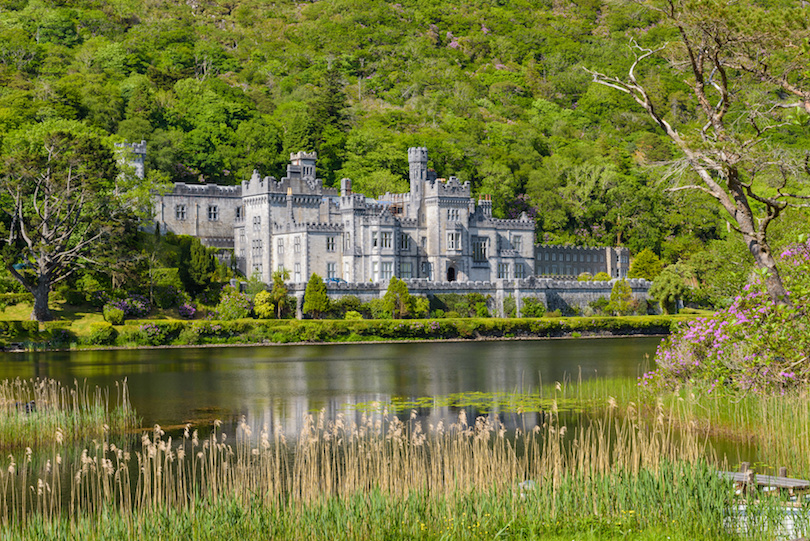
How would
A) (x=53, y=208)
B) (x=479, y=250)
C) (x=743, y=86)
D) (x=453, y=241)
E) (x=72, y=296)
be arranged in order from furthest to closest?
(x=479, y=250), (x=453, y=241), (x=72, y=296), (x=53, y=208), (x=743, y=86)

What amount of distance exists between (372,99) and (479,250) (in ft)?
254

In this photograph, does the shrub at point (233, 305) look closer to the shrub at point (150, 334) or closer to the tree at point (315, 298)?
the tree at point (315, 298)

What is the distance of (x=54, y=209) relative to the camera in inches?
2196

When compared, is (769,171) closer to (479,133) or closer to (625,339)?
(625,339)

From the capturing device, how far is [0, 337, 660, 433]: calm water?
28.2 meters

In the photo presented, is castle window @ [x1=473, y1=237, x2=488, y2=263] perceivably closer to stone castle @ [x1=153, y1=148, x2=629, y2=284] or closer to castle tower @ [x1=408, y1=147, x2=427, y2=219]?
stone castle @ [x1=153, y1=148, x2=629, y2=284]

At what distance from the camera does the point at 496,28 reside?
195125 mm

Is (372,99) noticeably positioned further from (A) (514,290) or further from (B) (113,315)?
(B) (113,315)

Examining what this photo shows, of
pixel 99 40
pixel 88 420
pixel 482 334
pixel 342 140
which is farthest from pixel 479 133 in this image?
pixel 88 420

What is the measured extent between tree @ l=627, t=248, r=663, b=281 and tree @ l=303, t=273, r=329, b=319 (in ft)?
118

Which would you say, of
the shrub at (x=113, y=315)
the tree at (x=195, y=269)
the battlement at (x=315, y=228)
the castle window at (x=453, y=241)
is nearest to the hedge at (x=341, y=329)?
the shrub at (x=113, y=315)

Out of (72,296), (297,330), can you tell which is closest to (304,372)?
(297,330)

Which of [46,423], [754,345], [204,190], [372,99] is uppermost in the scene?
[372,99]

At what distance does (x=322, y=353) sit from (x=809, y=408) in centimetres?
3390
